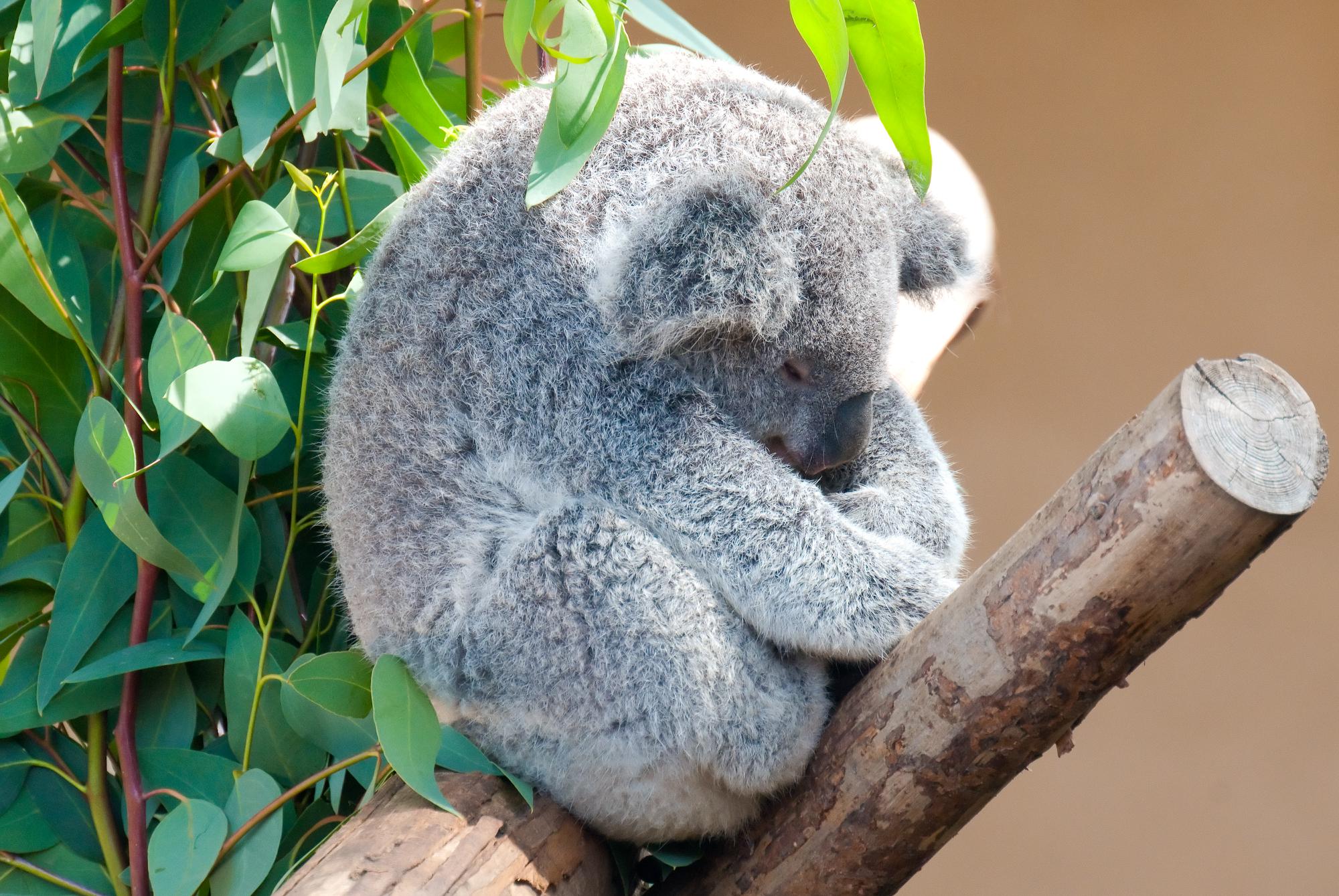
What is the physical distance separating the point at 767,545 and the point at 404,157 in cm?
80

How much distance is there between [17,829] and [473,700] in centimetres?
65

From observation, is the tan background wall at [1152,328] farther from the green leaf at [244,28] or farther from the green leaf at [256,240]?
the green leaf at [256,240]

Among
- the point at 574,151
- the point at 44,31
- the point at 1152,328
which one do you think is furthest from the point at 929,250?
the point at 1152,328

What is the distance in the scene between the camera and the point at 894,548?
1397mm

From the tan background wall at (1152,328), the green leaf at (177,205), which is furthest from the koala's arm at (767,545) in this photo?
the tan background wall at (1152,328)

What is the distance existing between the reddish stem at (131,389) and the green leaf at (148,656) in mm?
47

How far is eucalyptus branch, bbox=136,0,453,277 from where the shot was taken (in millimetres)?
1498

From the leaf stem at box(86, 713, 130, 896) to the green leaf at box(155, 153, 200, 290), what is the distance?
608 mm

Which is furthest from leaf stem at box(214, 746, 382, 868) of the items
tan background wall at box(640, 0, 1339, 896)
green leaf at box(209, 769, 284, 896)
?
tan background wall at box(640, 0, 1339, 896)

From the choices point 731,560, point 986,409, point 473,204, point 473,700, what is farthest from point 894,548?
point 986,409

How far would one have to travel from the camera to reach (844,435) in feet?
4.88

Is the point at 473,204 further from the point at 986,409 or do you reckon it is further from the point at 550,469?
the point at 986,409

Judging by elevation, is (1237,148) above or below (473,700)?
above

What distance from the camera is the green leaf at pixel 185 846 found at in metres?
1.36
